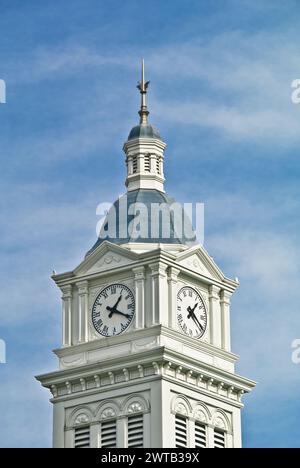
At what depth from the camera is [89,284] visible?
16262 cm

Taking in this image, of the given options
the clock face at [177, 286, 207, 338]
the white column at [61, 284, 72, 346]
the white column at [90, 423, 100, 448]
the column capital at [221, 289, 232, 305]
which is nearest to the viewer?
the white column at [90, 423, 100, 448]

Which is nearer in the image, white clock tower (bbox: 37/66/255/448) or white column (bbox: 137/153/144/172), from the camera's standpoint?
white clock tower (bbox: 37/66/255/448)

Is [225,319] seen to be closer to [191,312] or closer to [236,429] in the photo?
[191,312]

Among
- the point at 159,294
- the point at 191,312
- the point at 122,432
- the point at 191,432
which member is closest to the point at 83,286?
the point at 159,294

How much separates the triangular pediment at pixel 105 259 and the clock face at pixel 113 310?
1.24 m

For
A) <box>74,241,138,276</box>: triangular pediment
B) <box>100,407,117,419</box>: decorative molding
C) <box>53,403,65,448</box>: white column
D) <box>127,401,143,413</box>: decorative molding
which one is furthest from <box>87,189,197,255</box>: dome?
<box>127,401,143,413</box>: decorative molding

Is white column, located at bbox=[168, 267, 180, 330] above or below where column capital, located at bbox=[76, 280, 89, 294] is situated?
below

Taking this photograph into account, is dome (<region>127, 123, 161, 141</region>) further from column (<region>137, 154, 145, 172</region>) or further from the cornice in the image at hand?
the cornice

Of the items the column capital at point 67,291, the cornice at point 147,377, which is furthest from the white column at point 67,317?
the cornice at point 147,377

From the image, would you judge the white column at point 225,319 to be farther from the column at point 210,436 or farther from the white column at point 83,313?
the white column at point 83,313

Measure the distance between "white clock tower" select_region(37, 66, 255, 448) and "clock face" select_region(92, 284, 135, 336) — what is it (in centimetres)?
5

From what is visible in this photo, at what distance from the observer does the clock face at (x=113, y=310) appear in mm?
160375

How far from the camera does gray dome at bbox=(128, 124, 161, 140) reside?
552 feet
